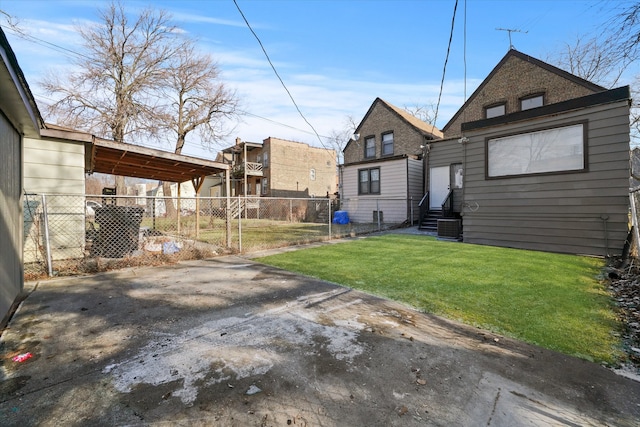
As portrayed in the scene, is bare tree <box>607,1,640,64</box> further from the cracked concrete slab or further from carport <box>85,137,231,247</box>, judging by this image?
carport <box>85,137,231,247</box>

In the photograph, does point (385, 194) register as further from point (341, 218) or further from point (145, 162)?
point (145, 162)

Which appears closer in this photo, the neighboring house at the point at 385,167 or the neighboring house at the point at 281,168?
the neighboring house at the point at 385,167

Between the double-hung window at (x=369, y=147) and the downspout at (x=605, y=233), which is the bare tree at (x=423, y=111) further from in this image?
the downspout at (x=605, y=233)

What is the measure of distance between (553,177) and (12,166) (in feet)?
35.4

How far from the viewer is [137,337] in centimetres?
296

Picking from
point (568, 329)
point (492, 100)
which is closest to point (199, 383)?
point (568, 329)

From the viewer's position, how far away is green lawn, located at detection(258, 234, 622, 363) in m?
3.12

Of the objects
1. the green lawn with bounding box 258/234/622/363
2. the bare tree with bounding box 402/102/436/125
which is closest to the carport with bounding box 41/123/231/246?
the green lawn with bounding box 258/234/622/363

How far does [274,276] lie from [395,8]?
789 cm

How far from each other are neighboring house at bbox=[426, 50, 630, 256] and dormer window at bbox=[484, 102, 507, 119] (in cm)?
752

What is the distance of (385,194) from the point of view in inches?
635

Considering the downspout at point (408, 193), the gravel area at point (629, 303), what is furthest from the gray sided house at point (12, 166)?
the downspout at point (408, 193)

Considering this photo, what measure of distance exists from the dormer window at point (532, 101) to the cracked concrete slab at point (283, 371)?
14.9 m

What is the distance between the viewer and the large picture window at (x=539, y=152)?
7.21 meters
